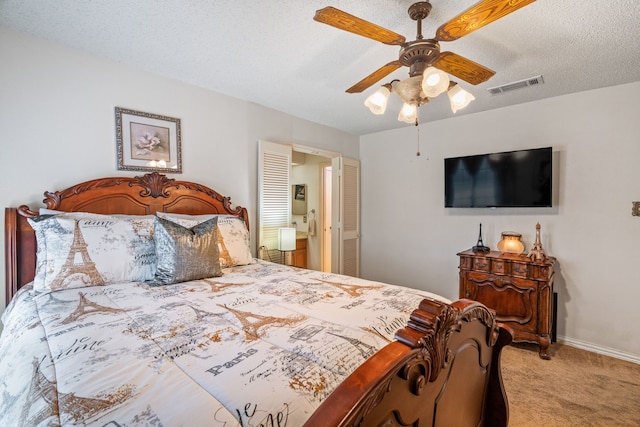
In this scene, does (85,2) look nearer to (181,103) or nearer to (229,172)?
(181,103)

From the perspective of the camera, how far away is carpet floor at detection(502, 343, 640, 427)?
6.15ft

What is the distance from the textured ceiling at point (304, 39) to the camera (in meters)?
1.66

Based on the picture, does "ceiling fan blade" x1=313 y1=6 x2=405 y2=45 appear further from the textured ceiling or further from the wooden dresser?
the wooden dresser

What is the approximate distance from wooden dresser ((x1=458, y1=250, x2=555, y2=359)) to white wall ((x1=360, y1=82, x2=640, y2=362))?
335 mm

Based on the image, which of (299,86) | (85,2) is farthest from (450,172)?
(85,2)

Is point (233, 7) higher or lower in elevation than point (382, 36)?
higher

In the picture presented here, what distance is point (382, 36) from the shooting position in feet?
4.75

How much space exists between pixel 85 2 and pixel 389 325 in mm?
2356

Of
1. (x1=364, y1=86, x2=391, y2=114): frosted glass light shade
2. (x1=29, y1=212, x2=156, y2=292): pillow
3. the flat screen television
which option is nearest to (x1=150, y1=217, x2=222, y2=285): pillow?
(x1=29, y1=212, x2=156, y2=292): pillow

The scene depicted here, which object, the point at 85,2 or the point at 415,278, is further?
the point at 415,278

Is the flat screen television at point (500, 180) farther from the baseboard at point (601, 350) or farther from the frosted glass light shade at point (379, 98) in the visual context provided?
the frosted glass light shade at point (379, 98)

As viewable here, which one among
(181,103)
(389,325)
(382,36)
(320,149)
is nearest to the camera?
(389,325)

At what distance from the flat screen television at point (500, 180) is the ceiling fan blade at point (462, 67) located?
1.59 metres

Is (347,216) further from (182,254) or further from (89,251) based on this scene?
(89,251)
